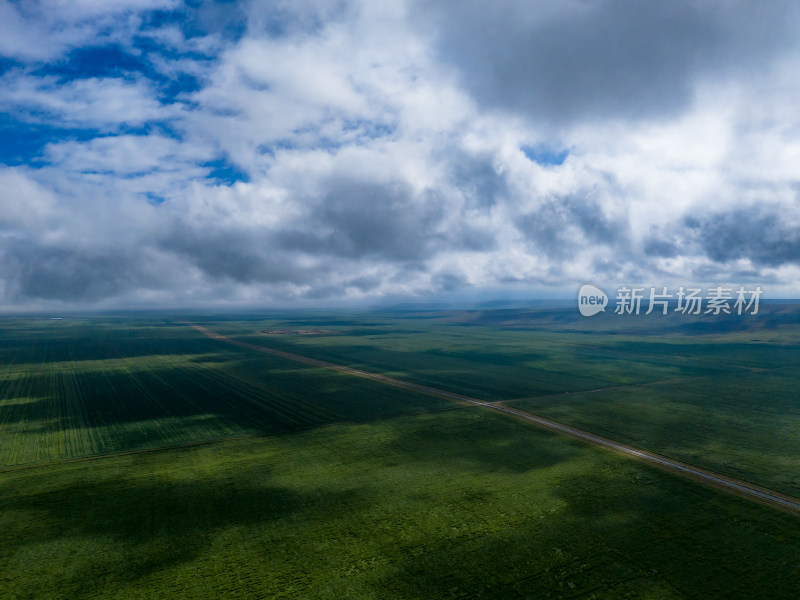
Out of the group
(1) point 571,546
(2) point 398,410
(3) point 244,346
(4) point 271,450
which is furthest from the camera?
(3) point 244,346

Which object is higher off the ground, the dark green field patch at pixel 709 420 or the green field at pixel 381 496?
the green field at pixel 381 496

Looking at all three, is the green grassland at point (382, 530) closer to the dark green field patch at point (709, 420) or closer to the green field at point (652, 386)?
the dark green field patch at point (709, 420)

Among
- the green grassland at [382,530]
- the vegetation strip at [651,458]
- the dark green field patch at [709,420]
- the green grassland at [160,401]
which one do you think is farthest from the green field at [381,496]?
the vegetation strip at [651,458]

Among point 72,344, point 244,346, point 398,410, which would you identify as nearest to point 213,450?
point 398,410

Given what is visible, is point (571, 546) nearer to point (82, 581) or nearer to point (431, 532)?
point (431, 532)

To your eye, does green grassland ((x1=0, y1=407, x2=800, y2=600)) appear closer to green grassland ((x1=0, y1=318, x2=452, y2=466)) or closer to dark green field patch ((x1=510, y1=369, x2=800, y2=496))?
dark green field patch ((x1=510, y1=369, x2=800, y2=496))

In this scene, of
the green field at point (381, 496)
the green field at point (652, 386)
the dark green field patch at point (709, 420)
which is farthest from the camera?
the green field at point (652, 386)
